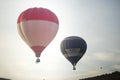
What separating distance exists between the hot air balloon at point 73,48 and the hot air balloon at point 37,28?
8.21 m

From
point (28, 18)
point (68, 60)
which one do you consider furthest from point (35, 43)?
point (68, 60)

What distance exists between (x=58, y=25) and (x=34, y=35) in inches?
130

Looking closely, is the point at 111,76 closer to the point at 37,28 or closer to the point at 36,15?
the point at 37,28

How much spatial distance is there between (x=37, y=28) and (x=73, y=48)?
9762 millimetres

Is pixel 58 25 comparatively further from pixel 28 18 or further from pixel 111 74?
pixel 111 74

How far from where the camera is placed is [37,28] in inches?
1235

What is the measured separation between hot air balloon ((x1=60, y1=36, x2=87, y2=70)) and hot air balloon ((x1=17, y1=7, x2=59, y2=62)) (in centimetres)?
821

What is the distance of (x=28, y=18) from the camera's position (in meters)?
31.5

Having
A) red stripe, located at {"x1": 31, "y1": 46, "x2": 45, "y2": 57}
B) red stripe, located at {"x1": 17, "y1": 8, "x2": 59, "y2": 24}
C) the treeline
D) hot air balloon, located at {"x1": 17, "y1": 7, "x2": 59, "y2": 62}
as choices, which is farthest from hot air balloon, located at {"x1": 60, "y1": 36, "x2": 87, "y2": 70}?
the treeline

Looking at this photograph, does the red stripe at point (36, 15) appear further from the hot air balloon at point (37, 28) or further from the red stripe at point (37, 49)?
the red stripe at point (37, 49)

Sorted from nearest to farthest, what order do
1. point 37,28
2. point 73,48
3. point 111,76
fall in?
point 37,28 < point 73,48 < point 111,76

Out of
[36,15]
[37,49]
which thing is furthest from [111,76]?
[36,15]

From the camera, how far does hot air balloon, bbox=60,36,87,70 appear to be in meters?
39.8

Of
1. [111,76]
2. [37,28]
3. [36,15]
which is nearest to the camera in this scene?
[37,28]
